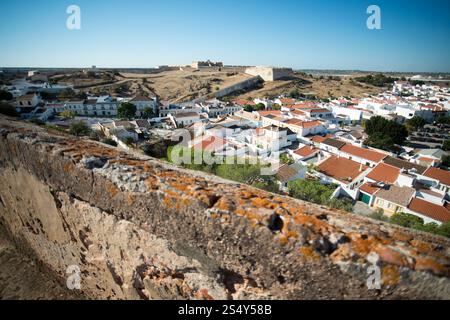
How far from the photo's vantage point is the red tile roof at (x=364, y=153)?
25.9 meters

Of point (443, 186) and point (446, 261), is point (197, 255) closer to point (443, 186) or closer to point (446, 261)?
point (446, 261)

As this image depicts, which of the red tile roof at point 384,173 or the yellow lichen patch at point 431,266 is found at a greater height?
the yellow lichen patch at point 431,266

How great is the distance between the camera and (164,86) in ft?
245

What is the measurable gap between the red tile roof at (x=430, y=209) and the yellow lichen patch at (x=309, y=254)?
66.8 feet

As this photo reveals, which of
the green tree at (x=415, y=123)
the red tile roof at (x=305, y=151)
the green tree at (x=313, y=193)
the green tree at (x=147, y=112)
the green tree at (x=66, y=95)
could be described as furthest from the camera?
the green tree at (x=66, y=95)

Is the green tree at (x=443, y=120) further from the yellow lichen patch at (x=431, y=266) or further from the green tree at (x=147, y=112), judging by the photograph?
the yellow lichen patch at (x=431, y=266)

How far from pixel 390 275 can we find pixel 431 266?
1.34 ft

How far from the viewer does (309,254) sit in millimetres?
2617

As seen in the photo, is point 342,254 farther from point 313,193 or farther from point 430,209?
point 430,209

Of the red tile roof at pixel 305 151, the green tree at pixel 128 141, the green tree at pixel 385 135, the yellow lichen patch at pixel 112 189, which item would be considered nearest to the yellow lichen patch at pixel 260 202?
the yellow lichen patch at pixel 112 189

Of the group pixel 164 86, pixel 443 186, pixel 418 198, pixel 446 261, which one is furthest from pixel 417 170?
pixel 164 86

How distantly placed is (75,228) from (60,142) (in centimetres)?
176

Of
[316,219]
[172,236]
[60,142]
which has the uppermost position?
[60,142]

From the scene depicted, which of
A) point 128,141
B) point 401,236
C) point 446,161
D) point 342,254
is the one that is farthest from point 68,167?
point 446,161
